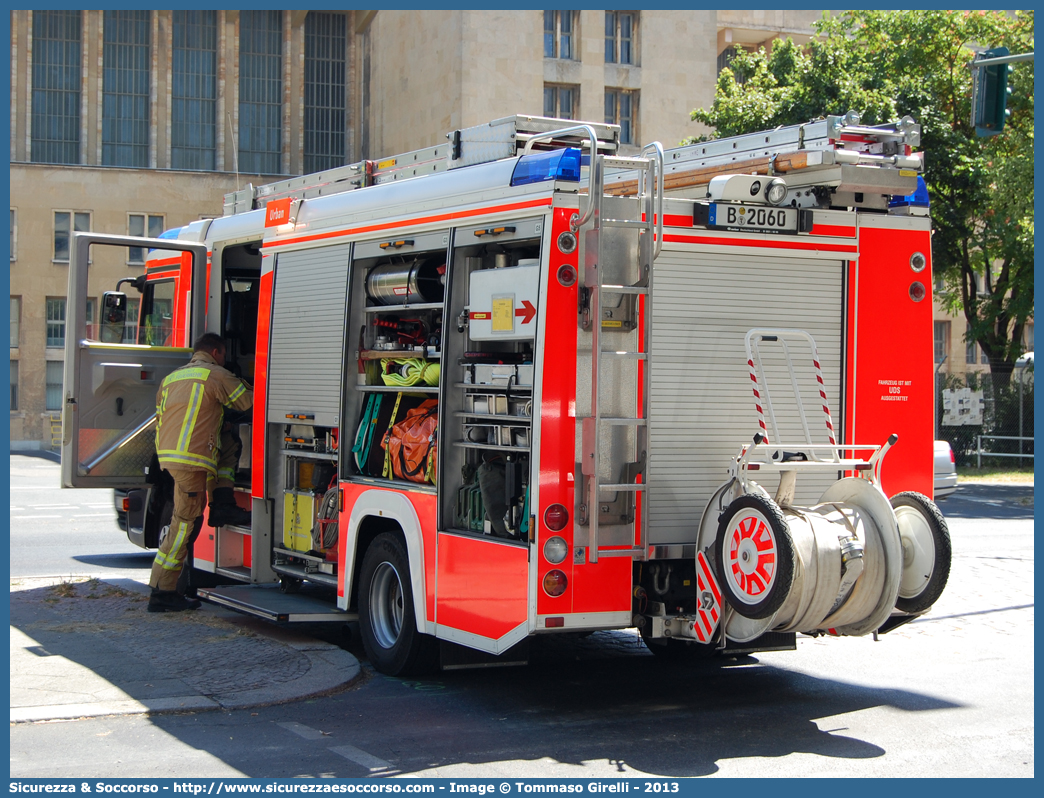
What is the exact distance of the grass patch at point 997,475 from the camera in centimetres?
2628

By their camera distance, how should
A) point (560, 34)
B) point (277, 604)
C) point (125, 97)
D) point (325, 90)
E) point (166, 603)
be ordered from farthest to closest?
1. point (325, 90)
2. point (125, 97)
3. point (560, 34)
4. point (166, 603)
5. point (277, 604)

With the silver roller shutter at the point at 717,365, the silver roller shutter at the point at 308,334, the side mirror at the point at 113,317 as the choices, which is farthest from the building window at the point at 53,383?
the silver roller shutter at the point at 717,365

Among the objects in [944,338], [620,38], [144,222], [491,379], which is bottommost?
[491,379]

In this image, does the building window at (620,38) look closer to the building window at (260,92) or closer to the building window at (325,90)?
the building window at (325,90)

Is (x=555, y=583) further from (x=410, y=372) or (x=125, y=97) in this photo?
(x=125, y=97)

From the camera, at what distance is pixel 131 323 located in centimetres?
1059

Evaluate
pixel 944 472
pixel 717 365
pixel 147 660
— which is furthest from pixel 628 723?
pixel 944 472

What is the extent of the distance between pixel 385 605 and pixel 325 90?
4838cm

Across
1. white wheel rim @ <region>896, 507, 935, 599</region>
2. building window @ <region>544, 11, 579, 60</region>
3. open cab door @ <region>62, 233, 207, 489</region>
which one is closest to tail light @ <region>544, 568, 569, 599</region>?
white wheel rim @ <region>896, 507, 935, 599</region>

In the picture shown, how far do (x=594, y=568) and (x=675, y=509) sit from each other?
0.64 m

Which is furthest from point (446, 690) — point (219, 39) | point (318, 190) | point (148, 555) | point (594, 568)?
point (219, 39)

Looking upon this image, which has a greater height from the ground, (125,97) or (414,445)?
(125,97)

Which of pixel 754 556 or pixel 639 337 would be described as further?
pixel 639 337

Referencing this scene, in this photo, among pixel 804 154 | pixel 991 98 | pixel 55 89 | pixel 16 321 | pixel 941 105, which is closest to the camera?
pixel 804 154
